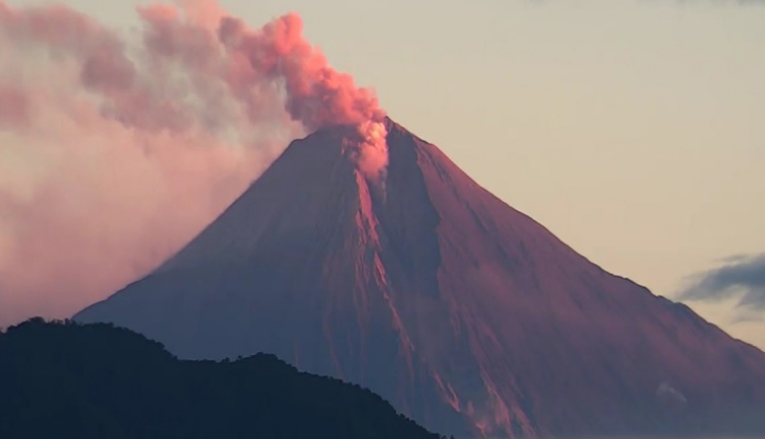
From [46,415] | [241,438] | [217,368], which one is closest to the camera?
[46,415]

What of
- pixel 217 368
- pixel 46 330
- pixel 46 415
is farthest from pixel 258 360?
pixel 46 415

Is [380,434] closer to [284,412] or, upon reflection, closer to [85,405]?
[284,412]

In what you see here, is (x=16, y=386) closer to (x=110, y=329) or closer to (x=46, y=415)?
(x=46, y=415)

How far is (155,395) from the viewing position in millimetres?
80438

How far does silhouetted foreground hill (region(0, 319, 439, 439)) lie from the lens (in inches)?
2972

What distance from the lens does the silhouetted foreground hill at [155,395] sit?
75.5 metres

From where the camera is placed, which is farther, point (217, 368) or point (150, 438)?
point (217, 368)

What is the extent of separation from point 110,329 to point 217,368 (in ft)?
14.5

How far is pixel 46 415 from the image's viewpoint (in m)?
74.2

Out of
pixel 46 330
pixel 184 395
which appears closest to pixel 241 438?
pixel 184 395

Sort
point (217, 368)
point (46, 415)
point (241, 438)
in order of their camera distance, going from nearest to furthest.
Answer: point (46, 415) < point (241, 438) < point (217, 368)

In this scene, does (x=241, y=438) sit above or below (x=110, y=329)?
→ below

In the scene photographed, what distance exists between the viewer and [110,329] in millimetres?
86250

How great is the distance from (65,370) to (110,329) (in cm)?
668
